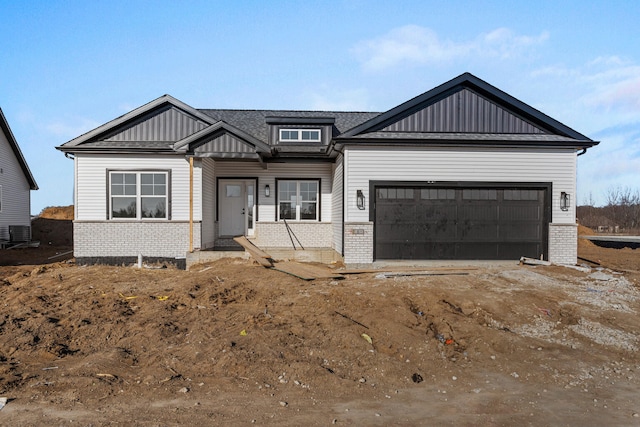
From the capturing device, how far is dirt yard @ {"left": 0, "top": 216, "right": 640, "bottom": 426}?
4340 millimetres

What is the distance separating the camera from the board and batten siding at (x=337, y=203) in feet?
43.6

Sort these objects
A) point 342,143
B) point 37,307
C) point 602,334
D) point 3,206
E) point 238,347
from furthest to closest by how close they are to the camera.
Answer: point 3,206, point 342,143, point 37,307, point 602,334, point 238,347

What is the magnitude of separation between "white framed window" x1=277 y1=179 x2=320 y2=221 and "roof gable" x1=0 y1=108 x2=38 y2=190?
16.0m

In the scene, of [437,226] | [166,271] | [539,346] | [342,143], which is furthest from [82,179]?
[539,346]

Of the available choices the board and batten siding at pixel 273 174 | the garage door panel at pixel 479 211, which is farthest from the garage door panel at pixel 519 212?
the board and batten siding at pixel 273 174

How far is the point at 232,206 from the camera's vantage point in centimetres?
1594

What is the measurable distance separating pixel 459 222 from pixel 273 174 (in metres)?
6.64

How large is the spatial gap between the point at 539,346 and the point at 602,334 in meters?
1.38

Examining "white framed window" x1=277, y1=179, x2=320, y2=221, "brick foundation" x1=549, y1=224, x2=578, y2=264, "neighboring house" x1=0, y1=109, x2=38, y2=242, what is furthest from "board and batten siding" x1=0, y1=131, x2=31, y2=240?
"brick foundation" x1=549, y1=224, x2=578, y2=264

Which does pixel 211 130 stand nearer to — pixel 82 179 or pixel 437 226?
pixel 82 179

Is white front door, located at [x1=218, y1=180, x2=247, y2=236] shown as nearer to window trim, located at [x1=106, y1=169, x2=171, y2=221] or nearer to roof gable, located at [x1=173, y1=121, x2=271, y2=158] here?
window trim, located at [x1=106, y1=169, x2=171, y2=221]

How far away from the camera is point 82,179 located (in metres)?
14.2

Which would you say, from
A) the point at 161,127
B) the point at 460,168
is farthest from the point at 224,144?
the point at 460,168

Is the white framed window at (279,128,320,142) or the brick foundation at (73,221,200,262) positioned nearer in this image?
the brick foundation at (73,221,200,262)
